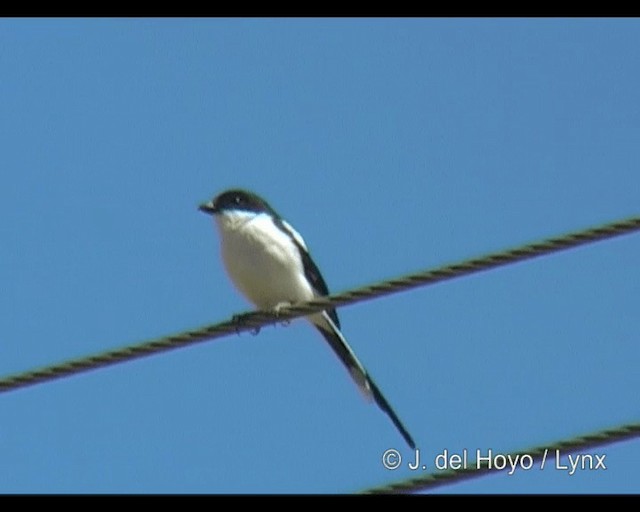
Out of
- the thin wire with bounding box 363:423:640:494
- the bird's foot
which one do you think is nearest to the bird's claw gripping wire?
the bird's foot

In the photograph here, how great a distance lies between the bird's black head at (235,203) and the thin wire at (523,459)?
3761mm

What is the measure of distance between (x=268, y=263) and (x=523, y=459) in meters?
3.48

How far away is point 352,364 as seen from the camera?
29.3 feet

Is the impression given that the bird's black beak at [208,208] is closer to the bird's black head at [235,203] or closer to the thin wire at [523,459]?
the bird's black head at [235,203]

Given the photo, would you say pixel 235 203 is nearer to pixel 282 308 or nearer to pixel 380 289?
pixel 282 308

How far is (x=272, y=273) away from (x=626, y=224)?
3.04 metres

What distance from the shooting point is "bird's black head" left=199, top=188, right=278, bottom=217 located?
9.16m

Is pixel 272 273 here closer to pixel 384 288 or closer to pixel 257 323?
pixel 257 323

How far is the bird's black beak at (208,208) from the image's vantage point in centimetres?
916

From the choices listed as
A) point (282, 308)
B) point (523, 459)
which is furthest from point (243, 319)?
point (523, 459)

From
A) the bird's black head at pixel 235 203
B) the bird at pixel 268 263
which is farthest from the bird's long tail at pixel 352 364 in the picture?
the bird's black head at pixel 235 203
